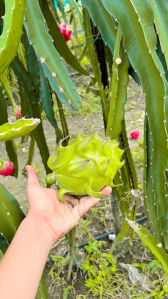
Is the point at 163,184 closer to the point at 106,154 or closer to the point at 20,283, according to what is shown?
the point at 106,154

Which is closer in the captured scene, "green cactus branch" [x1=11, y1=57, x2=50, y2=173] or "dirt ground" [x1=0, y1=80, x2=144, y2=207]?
"green cactus branch" [x1=11, y1=57, x2=50, y2=173]

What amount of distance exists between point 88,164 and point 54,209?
0.14m

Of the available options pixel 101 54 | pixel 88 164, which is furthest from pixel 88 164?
pixel 101 54

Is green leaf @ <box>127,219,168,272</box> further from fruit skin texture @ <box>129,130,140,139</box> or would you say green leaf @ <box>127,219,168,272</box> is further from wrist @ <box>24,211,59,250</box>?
fruit skin texture @ <box>129,130,140,139</box>

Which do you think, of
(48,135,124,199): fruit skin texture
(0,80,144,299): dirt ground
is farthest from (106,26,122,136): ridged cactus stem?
(0,80,144,299): dirt ground

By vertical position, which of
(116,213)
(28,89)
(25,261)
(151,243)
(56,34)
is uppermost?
(56,34)

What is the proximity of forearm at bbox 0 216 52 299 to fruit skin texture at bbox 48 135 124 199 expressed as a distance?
0.10 metres

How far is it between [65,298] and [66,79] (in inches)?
33.8

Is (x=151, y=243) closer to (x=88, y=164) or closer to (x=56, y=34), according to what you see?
(x=88, y=164)

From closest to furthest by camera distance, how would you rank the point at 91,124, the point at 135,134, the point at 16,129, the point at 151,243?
the point at 16,129 → the point at 151,243 → the point at 135,134 → the point at 91,124

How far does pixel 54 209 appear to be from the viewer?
2.69ft

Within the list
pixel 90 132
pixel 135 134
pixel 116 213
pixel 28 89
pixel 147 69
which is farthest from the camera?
pixel 90 132

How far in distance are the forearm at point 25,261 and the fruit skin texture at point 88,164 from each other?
3.9 inches

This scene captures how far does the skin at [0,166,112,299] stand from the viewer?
744 mm
